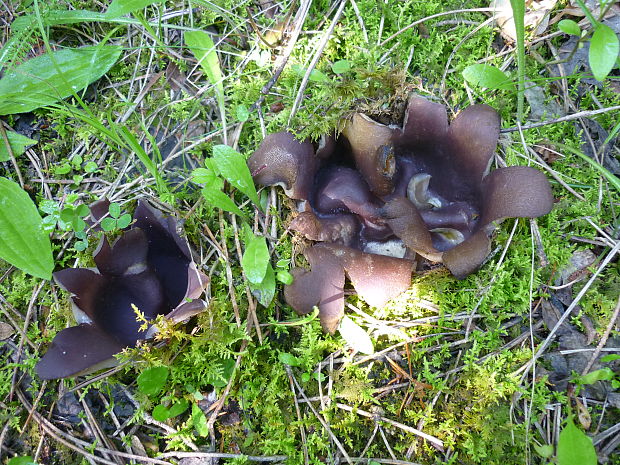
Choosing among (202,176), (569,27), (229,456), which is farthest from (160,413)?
(569,27)

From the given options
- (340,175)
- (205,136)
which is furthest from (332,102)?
(205,136)

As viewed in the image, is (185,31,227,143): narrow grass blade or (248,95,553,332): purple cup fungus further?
(185,31,227,143): narrow grass blade

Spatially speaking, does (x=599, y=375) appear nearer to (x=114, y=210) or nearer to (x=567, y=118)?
(x=567, y=118)

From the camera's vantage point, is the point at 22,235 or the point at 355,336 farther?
the point at 22,235

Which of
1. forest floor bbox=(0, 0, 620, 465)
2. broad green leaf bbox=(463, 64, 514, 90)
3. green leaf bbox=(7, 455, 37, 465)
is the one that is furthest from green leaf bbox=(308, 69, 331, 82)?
green leaf bbox=(7, 455, 37, 465)

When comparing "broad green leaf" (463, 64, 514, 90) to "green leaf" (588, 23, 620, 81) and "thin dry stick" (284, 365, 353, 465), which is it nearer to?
"green leaf" (588, 23, 620, 81)

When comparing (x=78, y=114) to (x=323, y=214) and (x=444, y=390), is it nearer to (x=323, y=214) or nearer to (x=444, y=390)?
(x=323, y=214)

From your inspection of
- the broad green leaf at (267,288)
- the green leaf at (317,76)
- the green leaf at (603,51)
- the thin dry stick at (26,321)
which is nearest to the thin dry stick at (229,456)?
the broad green leaf at (267,288)
